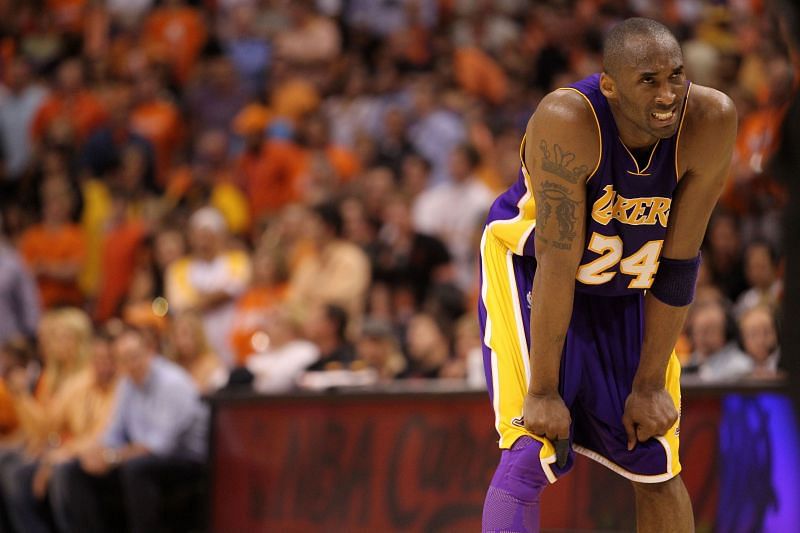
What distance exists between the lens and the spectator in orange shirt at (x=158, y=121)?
42.4 ft

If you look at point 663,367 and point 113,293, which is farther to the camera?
point 113,293

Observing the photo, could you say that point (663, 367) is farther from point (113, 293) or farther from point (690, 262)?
point (113, 293)

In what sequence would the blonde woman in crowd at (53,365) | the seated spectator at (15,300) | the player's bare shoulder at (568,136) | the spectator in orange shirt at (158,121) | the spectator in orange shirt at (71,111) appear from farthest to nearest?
the spectator in orange shirt at (71,111), the spectator in orange shirt at (158,121), the seated spectator at (15,300), the blonde woman in crowd at (53,365), the player's bare shoulder at (568,136)

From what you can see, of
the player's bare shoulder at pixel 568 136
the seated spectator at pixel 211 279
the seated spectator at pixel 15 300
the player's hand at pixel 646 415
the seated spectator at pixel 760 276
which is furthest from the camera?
the seated spectator at pixel 15 300

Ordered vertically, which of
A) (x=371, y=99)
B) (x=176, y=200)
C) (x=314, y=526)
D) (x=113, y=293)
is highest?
(x=371, y=99)

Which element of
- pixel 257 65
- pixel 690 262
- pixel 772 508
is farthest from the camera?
pixel 257 65

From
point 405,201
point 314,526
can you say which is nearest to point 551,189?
point 314,526

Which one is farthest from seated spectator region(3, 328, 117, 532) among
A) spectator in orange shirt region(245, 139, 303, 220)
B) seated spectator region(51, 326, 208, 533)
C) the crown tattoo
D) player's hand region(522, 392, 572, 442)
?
the crown tattoo

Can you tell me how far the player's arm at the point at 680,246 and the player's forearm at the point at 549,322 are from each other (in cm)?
33

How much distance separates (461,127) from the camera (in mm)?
11273

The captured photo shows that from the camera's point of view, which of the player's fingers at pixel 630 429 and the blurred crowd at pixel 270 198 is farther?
the blurred crowd at pixel 270 198

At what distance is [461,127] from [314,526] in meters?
4.56

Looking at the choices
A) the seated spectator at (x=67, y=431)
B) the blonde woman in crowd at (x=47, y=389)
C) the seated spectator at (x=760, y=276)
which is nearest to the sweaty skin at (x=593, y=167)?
the seated spectator at (x=760, y=276)

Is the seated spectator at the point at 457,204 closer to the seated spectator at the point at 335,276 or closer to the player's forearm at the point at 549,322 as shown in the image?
the seated spectator at the point at 335,276
